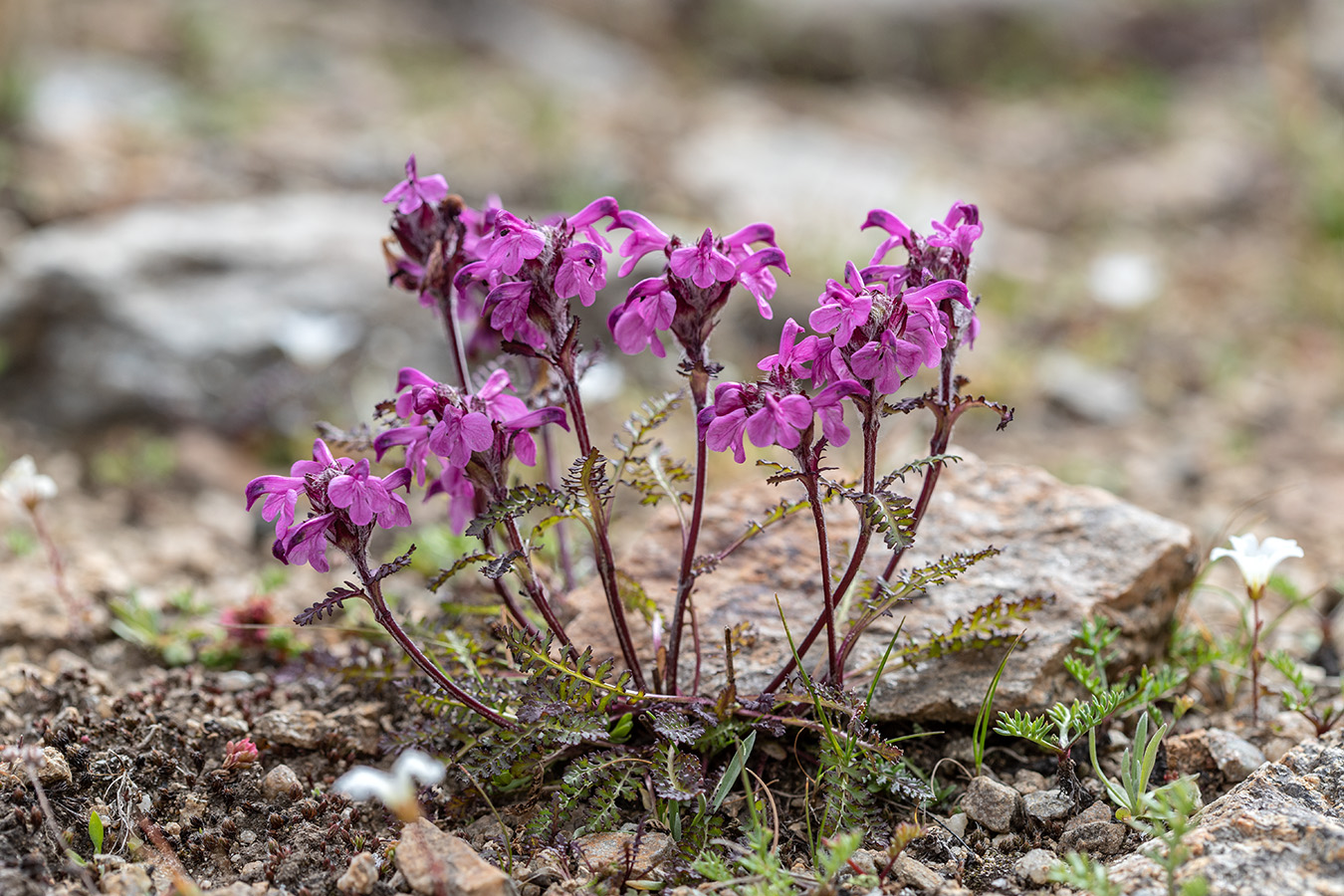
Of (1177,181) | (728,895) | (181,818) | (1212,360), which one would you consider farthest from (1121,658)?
(1177,181)

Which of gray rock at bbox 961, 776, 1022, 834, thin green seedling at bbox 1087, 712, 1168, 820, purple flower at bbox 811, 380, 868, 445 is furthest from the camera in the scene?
gray rock at bbox 961, 776, 1022, 834

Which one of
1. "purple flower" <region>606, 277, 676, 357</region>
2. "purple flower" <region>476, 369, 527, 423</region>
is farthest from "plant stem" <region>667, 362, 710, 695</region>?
"purple flower" <region>476, 369, 527, 423</region>

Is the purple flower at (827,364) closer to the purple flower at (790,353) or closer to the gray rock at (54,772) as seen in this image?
the purple flower at (790,353)

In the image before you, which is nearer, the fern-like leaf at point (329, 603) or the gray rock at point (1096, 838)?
the fern-like leaf at point (329, 603)

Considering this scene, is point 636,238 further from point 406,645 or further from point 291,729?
point 291,729

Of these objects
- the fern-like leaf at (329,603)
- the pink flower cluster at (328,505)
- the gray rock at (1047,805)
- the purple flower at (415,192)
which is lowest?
the gray rock at (1047,805)

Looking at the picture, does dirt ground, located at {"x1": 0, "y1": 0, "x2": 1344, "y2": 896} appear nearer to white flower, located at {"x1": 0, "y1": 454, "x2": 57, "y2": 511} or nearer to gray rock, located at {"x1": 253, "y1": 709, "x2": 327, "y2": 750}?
gray rock, located at {"x1": 253, "y1": 709, "x2": 327, "y2": 750}

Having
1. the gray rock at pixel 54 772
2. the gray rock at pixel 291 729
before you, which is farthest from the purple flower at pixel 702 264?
the gray rock at pixel 54 772

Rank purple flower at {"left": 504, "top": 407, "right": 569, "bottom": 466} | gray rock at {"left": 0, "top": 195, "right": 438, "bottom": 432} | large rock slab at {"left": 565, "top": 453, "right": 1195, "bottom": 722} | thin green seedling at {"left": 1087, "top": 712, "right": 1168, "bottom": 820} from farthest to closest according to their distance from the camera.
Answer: gray rock at {"left": 0, "top": 195, "right": 438, "bottom": 432} → large rock slab at {"left": 565, "top": 453, "right": 1195, "bottom": 722} → thin green seedling at {"left": 1087, "top": 712, "right": 1168, "bottom": 820} → purple flower at {"left": 504, "top": 407, "right": 569, "bottom": 466}
